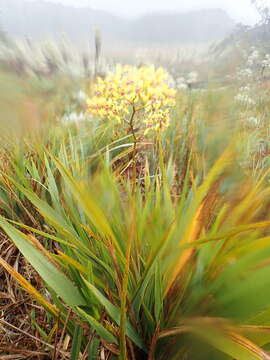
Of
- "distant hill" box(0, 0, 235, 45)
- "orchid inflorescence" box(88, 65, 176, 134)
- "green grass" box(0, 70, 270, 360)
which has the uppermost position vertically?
"distant hill" box(0, 0, 235, 45)

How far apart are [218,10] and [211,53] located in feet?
0.12

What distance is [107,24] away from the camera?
0.87ft

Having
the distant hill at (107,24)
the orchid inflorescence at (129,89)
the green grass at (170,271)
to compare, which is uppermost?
the distant hill at (107,24)

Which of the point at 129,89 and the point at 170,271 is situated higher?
the point at 129,89

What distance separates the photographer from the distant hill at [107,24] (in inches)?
9.3

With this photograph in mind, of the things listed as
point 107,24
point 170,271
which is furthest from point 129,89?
point 170,271

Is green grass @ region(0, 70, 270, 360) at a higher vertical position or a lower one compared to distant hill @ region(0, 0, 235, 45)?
lower

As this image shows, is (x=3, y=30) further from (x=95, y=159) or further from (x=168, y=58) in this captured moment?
(x=95, y=159)

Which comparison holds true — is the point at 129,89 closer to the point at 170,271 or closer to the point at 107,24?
the point at 107,24

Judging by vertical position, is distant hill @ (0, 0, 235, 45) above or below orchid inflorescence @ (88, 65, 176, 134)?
above

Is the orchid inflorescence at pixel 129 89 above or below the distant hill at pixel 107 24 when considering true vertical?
below

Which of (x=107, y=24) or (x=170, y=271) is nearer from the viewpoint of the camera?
(x=107, y=24)

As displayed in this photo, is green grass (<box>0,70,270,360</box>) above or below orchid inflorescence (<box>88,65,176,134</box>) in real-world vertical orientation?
below

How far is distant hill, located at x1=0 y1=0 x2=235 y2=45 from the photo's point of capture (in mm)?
237
